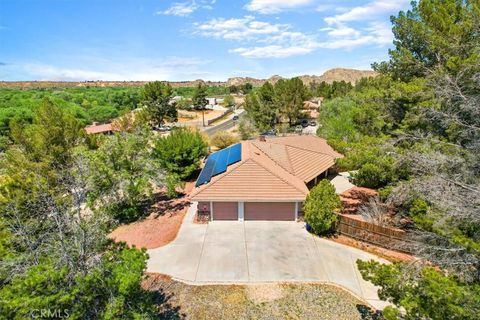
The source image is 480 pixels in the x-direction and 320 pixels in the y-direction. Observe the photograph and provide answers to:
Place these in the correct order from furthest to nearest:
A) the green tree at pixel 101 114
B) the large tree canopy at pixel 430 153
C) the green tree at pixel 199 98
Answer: the green tree at pixel 199 98, the green tree at pixel 101 114, the large tree canopy at pixel 430 153

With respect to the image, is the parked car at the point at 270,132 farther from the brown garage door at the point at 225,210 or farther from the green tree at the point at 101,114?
the green tree at the point at 101,114

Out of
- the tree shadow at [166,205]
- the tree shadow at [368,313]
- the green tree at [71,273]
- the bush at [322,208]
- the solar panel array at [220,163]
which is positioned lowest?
the tree shadow at [368,313]

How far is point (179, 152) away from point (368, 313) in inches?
761

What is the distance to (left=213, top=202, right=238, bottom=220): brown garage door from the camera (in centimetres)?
1975

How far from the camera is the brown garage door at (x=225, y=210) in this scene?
19.8 meters

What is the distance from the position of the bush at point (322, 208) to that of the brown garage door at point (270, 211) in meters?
2.16

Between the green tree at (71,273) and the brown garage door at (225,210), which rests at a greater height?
the green tree at (71,273)

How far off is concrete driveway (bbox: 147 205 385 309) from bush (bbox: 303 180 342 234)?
1033 millimetres

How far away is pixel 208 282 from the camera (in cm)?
1388

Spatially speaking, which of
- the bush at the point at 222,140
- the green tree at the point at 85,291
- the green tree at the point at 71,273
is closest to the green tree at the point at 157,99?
the bush at the point at 222,140

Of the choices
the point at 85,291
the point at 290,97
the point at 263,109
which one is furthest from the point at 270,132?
the point at 85,291

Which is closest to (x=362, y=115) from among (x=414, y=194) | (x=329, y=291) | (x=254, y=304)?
(x=414, y=194)

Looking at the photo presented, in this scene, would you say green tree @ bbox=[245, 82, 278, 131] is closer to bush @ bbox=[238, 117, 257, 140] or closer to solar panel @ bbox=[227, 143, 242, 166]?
bush @ bbox=[238, 117, 257, 140]

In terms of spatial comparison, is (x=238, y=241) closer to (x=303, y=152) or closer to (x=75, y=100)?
(x=303, y=152)
